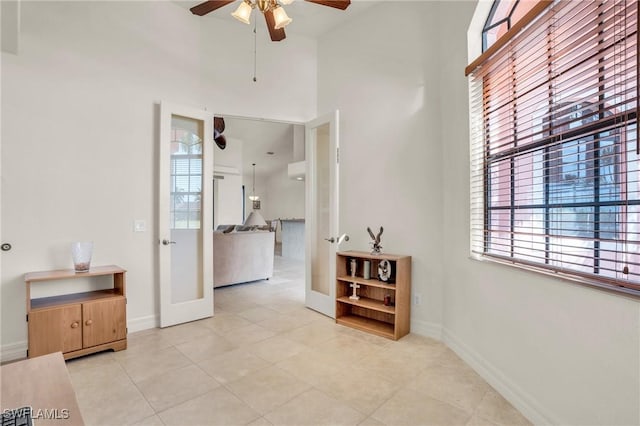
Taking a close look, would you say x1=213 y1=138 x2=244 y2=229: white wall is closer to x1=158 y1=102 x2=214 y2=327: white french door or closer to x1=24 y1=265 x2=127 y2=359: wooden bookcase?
x1=158 y1=102 x2=214 y2=327: white french door

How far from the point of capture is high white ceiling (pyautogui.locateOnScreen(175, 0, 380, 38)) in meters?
3.48

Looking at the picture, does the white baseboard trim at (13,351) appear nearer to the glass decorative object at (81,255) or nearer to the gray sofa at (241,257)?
the glass decorative object at (81,255)

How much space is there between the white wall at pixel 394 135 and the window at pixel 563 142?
62 cm

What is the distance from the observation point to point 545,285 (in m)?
1.78

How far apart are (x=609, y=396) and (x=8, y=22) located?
332 cm

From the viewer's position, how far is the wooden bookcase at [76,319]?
244 cm

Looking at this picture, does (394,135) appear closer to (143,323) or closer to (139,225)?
(139,225)

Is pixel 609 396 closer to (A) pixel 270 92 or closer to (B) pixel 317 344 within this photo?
(B) pixel 317 344

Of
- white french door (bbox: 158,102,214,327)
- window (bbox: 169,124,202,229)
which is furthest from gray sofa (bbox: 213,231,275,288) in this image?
window (bbox: 169,124,202,229)

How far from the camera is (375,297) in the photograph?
3527 mm

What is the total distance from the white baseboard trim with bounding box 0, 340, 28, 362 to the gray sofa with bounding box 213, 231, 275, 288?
8.32 feet

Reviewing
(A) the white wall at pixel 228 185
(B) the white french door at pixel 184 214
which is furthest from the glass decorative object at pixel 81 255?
(A) the white wall at pixel 228 185

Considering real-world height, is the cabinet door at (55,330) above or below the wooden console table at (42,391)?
below

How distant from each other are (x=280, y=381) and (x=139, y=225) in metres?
2.21
